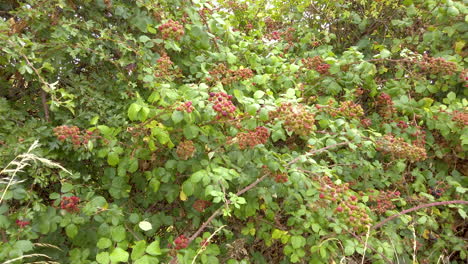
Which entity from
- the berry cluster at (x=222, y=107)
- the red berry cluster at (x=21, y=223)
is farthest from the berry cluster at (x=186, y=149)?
the red berry cluster at (x=21, y=223)

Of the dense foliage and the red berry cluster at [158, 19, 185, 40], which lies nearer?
the dense foliage

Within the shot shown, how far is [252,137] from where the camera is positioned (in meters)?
1.89

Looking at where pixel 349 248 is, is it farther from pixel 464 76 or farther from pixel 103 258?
pixel 464 76

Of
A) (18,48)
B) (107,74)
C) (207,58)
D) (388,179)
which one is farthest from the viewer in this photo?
(388,179)

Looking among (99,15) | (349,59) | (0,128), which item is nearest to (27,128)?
(0,128)

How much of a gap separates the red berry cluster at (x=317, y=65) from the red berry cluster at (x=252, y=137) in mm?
1086

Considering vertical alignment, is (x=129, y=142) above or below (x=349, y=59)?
below

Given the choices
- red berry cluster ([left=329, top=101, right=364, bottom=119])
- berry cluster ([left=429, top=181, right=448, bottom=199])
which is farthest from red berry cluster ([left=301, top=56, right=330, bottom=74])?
berry cluster ([left=429, top=181, right=448, bottom=199])

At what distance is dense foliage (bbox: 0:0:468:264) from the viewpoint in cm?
188

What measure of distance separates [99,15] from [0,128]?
96cm

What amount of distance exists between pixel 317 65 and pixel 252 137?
3.99 feet

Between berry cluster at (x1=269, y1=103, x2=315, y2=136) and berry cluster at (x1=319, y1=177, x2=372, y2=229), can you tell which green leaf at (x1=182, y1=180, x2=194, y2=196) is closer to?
berry cluster at (x1=269, y1=103, x2=315, y2=136)

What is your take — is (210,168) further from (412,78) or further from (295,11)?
(295,11)

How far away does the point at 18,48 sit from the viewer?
5.88ft
